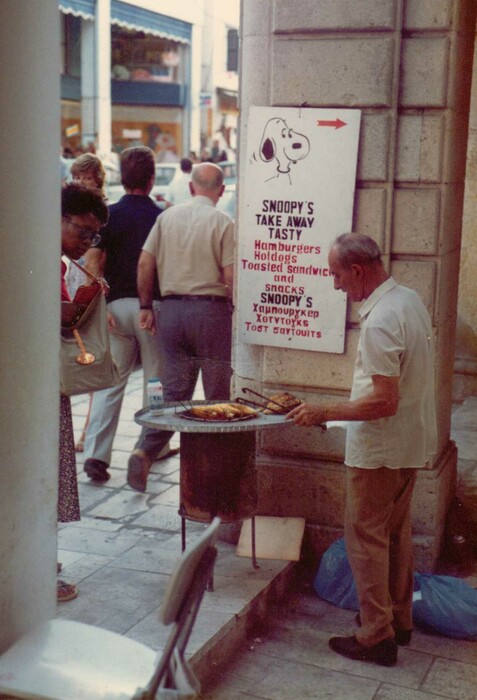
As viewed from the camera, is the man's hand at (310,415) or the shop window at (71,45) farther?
the shop window at (71,45)

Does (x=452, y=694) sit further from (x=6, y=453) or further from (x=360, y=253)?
(x=6, y=453)

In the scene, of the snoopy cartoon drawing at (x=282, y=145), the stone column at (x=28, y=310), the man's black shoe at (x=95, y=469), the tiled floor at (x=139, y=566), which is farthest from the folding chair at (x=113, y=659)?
the man's black shoe at (x=95, y=469)

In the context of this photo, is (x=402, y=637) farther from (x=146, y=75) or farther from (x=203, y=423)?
(x=146, y=75)

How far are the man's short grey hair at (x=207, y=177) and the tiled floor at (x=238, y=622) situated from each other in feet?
7.06

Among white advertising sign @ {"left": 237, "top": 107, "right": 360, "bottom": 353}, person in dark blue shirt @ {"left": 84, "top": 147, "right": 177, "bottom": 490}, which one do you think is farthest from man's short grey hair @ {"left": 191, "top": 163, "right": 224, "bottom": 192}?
white advertising sign @ {"left": 237, "top": 107, "right": 360, "bottom": 353}

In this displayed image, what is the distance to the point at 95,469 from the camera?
22.6 feet

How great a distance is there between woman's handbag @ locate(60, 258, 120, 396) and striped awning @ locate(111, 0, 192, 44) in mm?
26098

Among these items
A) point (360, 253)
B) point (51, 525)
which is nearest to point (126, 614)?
point (51, 525)

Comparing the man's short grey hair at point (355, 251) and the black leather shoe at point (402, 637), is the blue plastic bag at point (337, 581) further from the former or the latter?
the man's short grey hair at point (355, 251)

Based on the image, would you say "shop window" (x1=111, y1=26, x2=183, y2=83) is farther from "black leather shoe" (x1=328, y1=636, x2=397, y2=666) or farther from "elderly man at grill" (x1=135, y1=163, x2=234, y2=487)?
"black leather shoe" (x1=328, y1=636, x2=397, y2=666)

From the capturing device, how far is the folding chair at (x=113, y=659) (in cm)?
272

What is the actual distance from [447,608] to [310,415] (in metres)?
1.36

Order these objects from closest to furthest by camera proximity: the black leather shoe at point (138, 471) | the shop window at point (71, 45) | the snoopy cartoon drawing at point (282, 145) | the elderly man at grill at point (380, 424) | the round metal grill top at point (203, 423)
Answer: the elderly man at grill at point (380, 424) → the round metal grill top at point (203, 423) → the snoopy cartoon drawing at point (282, 145) → the black leather shoe at point (138, 471) → the shop window at point (71, 45)

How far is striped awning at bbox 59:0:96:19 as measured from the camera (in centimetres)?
2630
